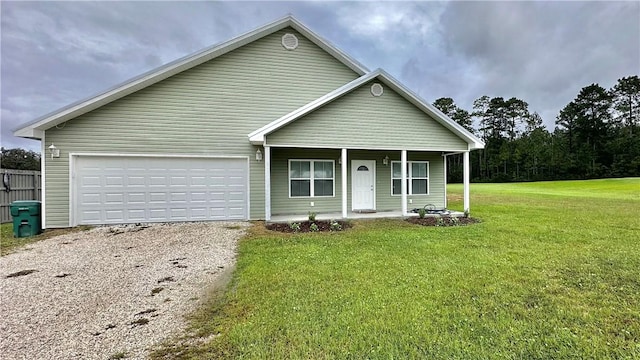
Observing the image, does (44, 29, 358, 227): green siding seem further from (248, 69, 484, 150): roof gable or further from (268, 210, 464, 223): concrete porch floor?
(248, 69, 484, 150): roof gable

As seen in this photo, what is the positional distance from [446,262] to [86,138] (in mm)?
10632

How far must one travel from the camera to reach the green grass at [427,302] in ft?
9.28

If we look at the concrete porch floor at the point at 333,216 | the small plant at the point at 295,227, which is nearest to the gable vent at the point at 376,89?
the concrete porch floor at the point at 333,216

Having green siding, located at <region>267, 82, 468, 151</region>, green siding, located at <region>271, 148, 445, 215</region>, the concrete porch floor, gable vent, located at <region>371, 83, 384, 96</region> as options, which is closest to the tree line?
green siding, located at <region>271, 148, 445, 215</region>

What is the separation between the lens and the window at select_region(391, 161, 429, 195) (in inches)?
501

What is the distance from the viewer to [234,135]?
34.2 ft

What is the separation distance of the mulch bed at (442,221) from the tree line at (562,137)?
42.4 meters

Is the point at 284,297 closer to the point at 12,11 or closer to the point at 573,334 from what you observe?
the point at 573,334

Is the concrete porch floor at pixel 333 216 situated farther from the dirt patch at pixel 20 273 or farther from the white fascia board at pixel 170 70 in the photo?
the dirt patch at pixel 20 273

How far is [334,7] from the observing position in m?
14.5

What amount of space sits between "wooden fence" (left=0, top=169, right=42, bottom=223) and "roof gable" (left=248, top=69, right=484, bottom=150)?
27.7 ft

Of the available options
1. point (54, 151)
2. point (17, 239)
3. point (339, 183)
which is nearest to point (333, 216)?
point (339, 183)

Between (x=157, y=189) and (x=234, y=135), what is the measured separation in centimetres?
307

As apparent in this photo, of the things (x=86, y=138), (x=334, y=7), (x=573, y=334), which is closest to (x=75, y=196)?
(x=86, y=138)
